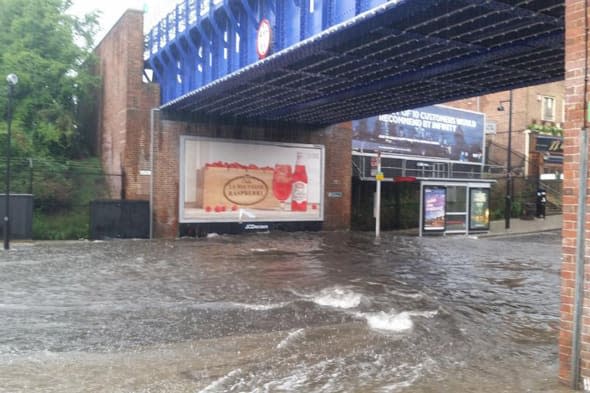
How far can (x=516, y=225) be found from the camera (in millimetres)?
29688

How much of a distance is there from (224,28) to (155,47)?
577cm

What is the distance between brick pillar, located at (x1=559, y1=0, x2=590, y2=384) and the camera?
4945mm

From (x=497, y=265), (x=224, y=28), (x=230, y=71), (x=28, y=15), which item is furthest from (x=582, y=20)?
(x=28, y=15)

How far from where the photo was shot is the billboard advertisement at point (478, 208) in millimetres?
25453

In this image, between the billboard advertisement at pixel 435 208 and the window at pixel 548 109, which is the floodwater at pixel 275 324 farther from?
the window at pixel 548 109

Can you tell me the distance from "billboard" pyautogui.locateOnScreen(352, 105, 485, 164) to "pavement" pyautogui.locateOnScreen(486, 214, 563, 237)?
21.2ft

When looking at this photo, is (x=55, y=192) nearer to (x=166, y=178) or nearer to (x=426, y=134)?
Answer: (x=166, y=178)

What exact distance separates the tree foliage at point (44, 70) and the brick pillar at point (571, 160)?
22255 mm

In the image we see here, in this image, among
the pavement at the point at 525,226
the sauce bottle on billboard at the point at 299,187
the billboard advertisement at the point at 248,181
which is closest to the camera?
the billboard advertisement at the point at 248,181

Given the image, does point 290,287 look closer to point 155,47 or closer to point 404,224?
point 155,47

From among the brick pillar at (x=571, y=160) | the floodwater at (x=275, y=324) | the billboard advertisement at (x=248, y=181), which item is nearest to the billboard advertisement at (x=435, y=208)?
the billboard advertisement at (x=248, y=181)

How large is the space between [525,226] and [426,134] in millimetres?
8976

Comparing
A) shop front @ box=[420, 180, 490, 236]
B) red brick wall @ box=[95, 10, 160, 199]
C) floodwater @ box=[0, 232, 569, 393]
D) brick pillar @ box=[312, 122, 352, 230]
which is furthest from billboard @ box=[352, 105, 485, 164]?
floodwater @ box=[0, 232, 569, 393]

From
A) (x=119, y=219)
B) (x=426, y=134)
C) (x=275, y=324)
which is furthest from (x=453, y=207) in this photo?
(x=275, y=324)
